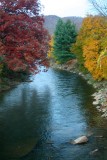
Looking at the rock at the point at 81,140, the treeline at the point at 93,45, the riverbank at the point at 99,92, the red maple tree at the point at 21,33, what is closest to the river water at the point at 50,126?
the rock at the point at 81,140

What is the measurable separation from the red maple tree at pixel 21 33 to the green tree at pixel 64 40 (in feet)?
169

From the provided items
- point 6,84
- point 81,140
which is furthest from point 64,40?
point 81,140

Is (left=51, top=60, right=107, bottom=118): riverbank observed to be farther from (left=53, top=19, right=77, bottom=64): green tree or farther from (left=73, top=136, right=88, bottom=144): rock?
(left=73, top=136, right=88, bottom=144): rock

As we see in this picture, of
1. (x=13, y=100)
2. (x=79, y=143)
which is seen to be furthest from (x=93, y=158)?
(x=13, y=100)

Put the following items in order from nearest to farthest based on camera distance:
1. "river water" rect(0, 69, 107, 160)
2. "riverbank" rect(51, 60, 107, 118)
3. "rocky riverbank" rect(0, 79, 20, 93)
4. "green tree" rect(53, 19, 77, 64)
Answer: "river water" rect(0, 69, 107, 160) < "riverbank" rect(51, 60, 107, 118) < "rocky riverbank" rect(0, 79, 20, 93) < "green tree" rect(53, 19, 77, 64)

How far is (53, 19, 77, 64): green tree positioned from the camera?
62.6 m

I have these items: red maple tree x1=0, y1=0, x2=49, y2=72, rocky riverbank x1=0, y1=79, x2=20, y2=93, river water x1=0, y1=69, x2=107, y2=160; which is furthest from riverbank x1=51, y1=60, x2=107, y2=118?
red maple tree x1=0, y1=0, x2=49, y2=72

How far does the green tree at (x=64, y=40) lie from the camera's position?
205 ft

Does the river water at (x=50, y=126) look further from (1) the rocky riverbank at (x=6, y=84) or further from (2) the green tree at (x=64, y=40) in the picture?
(2) the green tree at (x=64, y=40)

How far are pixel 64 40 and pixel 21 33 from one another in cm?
5303

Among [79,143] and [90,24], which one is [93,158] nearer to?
[79,143]

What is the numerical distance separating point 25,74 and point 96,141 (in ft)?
104

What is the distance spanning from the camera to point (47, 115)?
22859mm

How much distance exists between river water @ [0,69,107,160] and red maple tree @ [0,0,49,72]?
617cm
